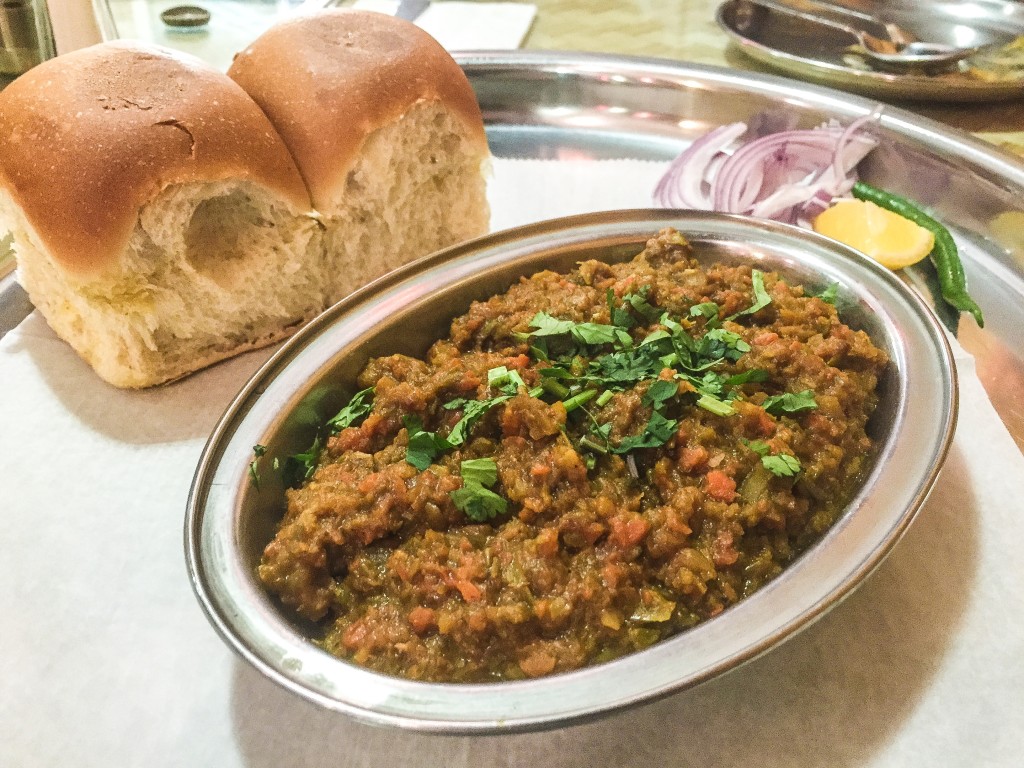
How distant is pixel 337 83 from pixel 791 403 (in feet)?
5.39

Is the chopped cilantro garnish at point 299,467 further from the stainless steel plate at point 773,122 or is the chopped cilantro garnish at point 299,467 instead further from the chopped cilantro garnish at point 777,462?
the stainless steel plate at point 773,122

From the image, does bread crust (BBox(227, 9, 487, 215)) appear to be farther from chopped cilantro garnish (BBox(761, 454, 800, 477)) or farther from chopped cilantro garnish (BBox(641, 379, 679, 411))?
chopped cilantro garnish (BBox(761, 454, 800, 477))

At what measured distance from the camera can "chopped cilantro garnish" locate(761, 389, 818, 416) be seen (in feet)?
5.58

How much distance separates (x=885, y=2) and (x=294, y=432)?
418cm

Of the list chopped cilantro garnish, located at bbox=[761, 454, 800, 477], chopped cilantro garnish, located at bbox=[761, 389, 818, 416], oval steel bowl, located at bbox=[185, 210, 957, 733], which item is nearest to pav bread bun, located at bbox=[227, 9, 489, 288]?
oval steel bowl, located at bbox=[185, 210, 957, 733]

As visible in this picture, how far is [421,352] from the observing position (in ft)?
7.13

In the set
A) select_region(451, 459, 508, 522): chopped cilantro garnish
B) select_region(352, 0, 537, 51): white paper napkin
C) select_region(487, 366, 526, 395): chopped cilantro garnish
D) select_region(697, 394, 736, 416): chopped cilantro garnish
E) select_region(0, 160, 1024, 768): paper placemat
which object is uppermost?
select_region(352, 0, 537, 51): white paper napkin

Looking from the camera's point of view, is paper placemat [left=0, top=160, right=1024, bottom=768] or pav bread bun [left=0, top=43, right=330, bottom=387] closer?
paper placemat [left=0, top=160, right=1024, bottom=768]

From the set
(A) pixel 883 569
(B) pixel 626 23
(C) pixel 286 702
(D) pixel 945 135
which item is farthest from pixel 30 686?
(B) pixel 626 23

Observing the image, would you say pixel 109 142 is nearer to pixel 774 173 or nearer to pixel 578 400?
pixel 578 400

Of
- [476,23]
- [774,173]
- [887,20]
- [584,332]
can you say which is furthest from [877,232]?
[476,23]

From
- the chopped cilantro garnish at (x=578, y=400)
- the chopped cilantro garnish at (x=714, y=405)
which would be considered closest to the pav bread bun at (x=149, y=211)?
the chopped cilantro garnish at (x=578, y=400)

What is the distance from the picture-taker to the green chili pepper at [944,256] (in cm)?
249

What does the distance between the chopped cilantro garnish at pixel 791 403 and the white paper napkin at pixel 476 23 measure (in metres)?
2.85
